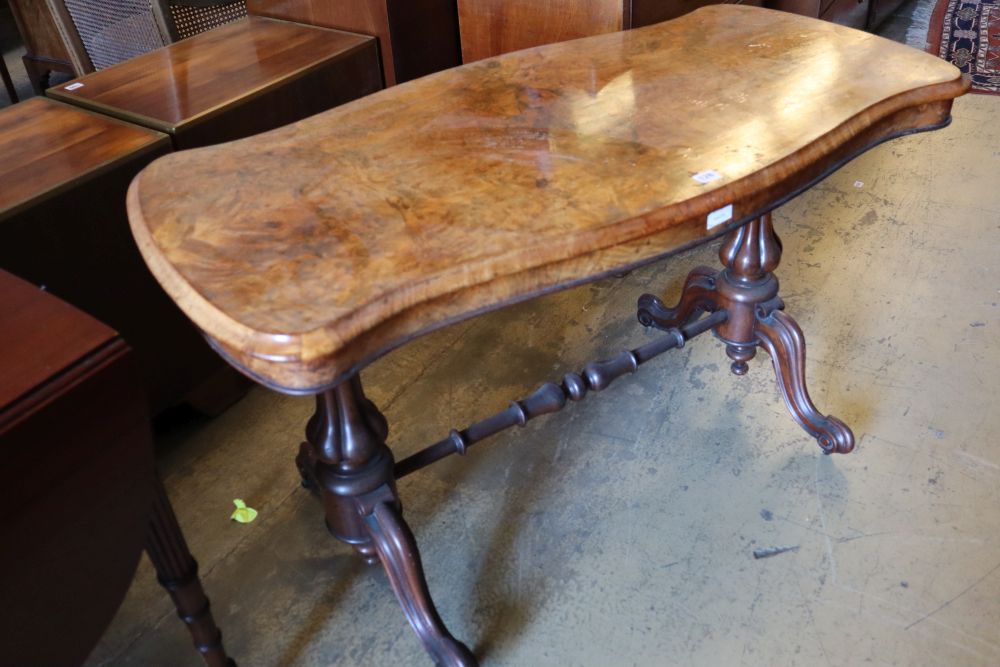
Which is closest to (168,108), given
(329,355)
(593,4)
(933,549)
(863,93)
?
(593,4)

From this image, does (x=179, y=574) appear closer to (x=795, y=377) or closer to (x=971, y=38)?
(x=795, y=377)

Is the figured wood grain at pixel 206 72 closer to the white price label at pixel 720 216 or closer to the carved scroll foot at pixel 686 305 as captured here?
the carved scroll foot at pixel 686 305

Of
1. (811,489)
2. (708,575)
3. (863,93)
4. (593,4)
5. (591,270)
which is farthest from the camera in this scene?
(593,4)

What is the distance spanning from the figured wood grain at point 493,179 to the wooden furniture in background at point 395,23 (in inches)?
28.1

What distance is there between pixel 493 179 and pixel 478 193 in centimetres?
5

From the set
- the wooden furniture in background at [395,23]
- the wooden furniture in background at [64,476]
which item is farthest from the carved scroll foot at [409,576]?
the wooden furniture in background at [395,23]

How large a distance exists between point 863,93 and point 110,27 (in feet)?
6.67

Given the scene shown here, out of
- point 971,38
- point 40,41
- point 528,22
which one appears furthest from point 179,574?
point 971,38

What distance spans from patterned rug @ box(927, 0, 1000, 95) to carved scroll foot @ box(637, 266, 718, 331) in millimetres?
2137

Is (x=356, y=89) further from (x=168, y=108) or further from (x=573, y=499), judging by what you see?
(x=573, y=499)

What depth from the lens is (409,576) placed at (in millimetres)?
1455

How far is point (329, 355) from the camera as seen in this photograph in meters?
0.97

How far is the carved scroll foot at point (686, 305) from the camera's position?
201 centimetres

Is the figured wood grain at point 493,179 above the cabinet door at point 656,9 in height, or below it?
above
